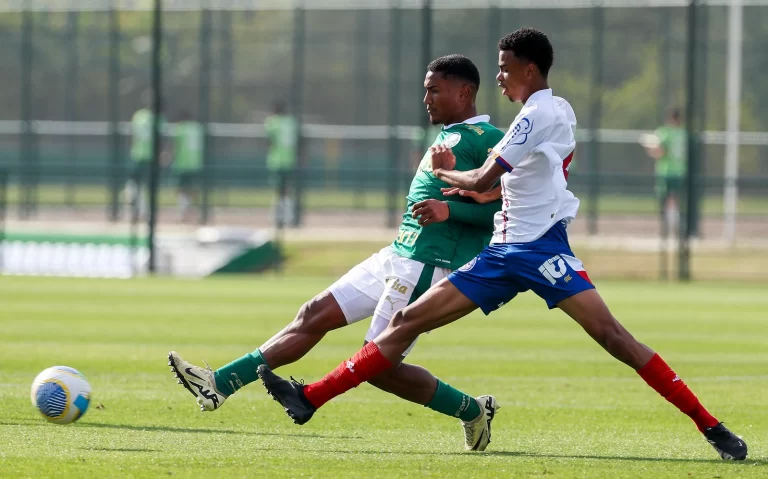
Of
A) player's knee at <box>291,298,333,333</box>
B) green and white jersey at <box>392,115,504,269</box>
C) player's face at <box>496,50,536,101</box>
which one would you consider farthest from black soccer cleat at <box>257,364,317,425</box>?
player's face at <box>496,50,536,101</box>

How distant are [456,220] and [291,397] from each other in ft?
4.43

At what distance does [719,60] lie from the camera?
1224 inches

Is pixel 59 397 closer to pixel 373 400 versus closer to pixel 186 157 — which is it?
pixel 373 400

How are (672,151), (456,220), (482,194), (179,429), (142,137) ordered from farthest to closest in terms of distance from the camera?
1. (142,137)
2. (672,151)
3. (179,429)
4. (456,220)
5. (482,194)

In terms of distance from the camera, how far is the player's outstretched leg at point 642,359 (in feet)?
24.6

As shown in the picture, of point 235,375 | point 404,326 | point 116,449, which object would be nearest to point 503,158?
point 404,326

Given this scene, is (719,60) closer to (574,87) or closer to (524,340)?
(574,87)

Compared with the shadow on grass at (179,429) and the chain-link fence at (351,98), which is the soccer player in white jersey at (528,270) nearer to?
the shadow on grass at (179,429)

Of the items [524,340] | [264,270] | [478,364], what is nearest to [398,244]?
[478,364]

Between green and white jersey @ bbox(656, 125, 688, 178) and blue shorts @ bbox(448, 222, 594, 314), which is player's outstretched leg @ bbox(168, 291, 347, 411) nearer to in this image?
blue shorts @ bbox(448, 222, 594, 314)

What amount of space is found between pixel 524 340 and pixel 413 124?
19065 millimetres

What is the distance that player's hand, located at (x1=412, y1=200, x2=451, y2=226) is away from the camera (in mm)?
7762

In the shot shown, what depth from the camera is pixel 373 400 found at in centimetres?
1046

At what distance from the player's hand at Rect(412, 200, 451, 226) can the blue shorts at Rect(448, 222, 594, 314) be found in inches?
12.5
